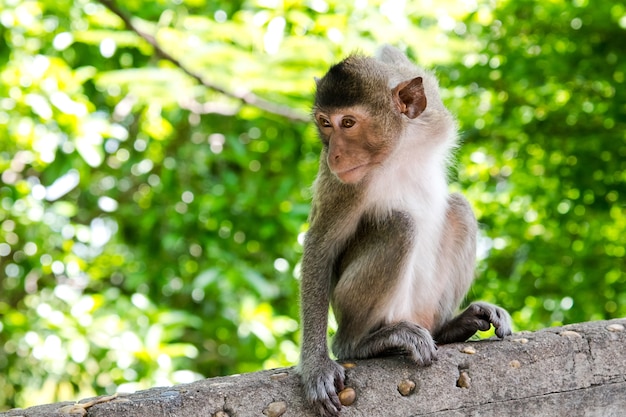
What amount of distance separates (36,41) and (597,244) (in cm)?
457

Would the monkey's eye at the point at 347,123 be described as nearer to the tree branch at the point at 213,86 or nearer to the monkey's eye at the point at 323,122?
the monkey's eye at the point at 323,122

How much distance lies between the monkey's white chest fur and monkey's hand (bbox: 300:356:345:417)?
553 mm

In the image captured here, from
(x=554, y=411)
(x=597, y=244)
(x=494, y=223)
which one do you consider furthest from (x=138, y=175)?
(x=554, y=411)

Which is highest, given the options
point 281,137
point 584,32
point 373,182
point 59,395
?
point 584,32

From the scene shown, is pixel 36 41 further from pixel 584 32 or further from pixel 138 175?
pixel 584 32

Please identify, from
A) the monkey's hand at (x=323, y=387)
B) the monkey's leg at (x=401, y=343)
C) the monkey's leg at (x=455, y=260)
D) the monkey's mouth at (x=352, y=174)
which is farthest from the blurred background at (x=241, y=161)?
the monkey's hand at (x=323, y=387)

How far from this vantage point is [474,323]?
135 inches

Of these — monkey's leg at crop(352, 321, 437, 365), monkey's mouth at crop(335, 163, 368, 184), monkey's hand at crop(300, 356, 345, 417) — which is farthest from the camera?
monkey's mouth at crop(335, 163, 368, 184)

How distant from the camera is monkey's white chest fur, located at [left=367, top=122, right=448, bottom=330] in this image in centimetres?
338

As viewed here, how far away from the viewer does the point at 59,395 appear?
6.05 metres

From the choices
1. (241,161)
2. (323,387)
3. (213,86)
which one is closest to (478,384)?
(323,387)

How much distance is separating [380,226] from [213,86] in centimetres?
305

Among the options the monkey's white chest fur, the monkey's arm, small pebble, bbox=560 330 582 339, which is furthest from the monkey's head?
small pebble, bbox=560 330 582 339

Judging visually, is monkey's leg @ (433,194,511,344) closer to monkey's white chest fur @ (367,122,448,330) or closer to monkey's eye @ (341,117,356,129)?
monkey's white chest fur @ (367,122,448,330)
